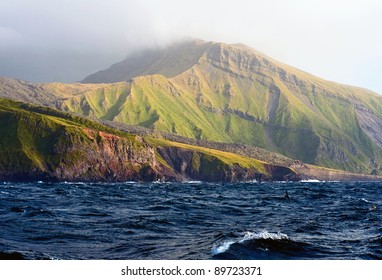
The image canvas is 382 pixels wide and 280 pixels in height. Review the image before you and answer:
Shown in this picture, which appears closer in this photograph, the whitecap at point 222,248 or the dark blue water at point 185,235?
the whitecap at point 222,248

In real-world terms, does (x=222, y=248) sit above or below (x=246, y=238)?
above

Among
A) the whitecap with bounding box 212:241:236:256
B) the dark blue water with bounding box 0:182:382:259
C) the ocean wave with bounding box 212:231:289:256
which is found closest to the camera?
the whitecap with bounding box 212:241:236:256

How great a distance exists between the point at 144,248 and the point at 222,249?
4.93 metres

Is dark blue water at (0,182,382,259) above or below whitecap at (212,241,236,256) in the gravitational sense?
below

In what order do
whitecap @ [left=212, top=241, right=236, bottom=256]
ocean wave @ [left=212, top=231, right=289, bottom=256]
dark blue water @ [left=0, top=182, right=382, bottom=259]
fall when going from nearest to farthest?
1. whitecap @ [left=212, top=241, right=236, bottom=256]
2. dark blue water @ [left=0, top=182, right=382, bottom=259]
3. ocean wave @ [left=212, top=231, right=289, bottom=256]

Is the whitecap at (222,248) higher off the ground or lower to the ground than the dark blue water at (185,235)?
higher

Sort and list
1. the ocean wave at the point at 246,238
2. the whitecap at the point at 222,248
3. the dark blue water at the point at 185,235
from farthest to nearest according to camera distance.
A: the ocean wave at the point at 246,238 → the dark blue water at the point at 185,235 → the whitecap at the point at 222,248

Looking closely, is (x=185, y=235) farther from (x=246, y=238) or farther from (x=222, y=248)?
(x=222, y=248)

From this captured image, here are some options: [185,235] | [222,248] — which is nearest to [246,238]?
[222,248]

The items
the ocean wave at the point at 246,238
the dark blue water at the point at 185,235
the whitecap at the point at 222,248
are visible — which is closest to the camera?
the whitecap at the point at 222,248

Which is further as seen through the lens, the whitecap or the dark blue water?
the dark blue water

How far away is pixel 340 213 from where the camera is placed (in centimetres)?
5156
